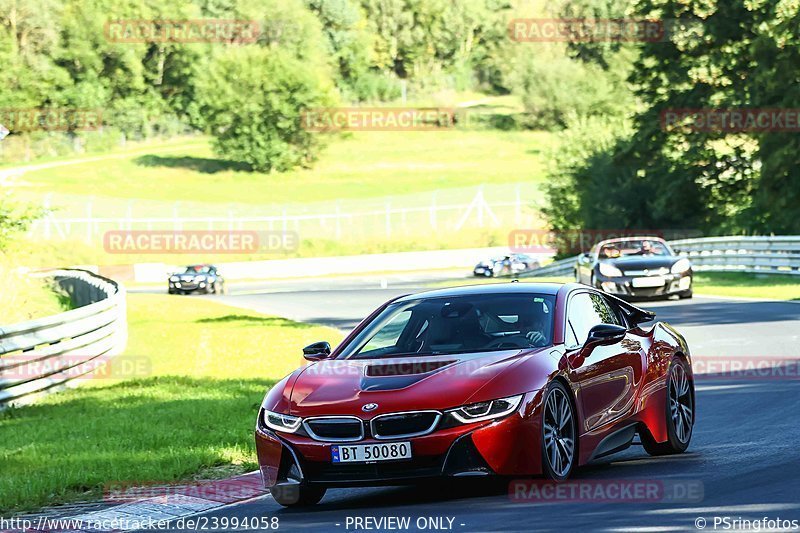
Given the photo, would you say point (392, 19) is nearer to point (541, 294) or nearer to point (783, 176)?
point (783, 176)

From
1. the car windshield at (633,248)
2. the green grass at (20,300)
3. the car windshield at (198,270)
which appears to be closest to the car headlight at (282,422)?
the green grass at (20,300)

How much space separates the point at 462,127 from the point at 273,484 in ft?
416

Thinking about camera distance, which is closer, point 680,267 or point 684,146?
point 680,267

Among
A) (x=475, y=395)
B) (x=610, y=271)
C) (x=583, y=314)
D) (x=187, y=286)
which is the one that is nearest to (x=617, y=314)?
(x=583, y=314)

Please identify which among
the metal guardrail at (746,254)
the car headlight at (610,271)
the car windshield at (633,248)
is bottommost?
the metal guardrail at (746,254)

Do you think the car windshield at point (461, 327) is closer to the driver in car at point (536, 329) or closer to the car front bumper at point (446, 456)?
the driver in car at point (536, 329)

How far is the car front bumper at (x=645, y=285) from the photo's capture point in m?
28.7

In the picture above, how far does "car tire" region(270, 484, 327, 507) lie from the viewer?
8461 mm

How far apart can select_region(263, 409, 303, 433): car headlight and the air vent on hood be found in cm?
57

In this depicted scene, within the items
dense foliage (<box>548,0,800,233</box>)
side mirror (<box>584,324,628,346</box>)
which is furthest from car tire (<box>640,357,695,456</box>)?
dense foliage (<box>548,0,800,233</box>)

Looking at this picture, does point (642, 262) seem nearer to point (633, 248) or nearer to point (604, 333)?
point (633, 248)

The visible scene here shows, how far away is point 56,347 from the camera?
16.9m

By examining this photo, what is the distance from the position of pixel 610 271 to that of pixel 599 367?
20009 mm

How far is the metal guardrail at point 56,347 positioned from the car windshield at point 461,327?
22.2ft
